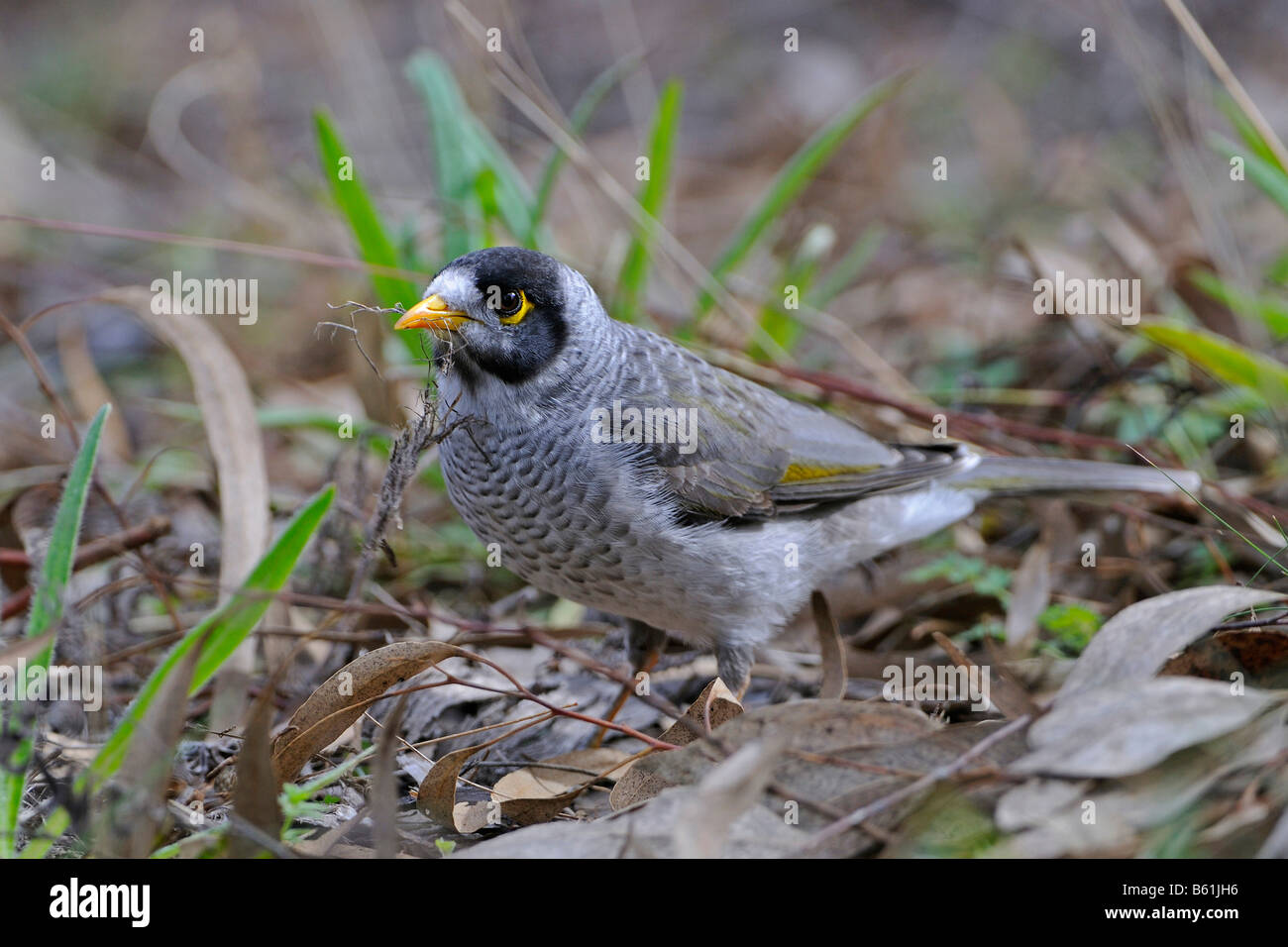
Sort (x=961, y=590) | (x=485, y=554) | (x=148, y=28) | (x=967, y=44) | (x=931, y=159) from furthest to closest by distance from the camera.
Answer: (x=148, y=28), (x=967, y=44), (x=931, y=159), (x=485, y=554), (x=961, y=590)

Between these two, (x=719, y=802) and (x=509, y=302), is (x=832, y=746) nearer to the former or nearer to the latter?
(x=719, y=802)

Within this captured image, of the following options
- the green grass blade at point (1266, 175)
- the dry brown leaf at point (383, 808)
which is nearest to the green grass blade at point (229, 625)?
the dry brown leaf at point (383, 808)

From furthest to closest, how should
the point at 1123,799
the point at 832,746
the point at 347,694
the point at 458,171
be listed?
the point at 458,171 → the point at 347,694 → the point at 832,746 → the point at 1123,799

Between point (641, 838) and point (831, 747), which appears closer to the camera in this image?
point (641, 838)

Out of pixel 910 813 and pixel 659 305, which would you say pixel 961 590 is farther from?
pixel 659 305

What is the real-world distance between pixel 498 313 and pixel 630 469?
0.62 meters

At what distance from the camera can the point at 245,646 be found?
3.60 meters

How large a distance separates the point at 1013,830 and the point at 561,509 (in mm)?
1626

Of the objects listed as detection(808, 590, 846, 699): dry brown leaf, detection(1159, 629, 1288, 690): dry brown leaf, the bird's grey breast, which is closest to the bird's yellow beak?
the bird's grey breast

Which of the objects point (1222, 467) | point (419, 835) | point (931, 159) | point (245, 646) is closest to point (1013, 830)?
point (419, 835)

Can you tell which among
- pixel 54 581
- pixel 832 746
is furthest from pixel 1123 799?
pixel 54 581

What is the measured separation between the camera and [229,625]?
272 centimetres

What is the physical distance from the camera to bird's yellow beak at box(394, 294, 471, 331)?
334cm

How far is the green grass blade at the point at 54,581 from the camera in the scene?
251 cm
